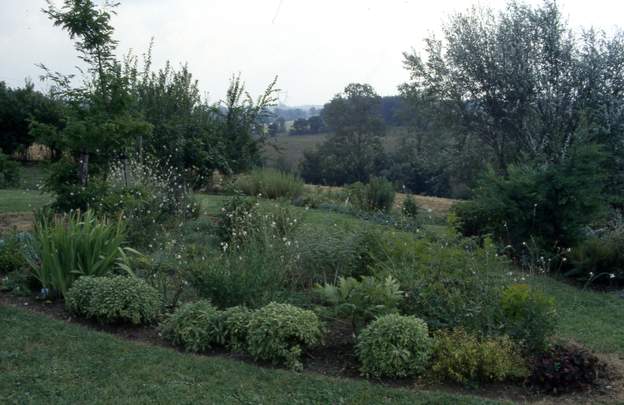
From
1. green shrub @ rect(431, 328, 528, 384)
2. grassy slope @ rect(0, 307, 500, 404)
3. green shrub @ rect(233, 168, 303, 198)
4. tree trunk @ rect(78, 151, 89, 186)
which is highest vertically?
tree trunk @ rect(78, 151, 89, 186)

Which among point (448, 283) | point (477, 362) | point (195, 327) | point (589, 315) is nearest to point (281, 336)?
point (195, 327)

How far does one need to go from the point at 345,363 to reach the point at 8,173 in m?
15.1

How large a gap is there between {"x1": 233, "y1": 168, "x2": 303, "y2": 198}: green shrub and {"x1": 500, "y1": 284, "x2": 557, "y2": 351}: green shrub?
401 inches

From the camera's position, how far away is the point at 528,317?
227 inches

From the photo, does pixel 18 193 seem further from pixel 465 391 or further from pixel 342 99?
pixel 342 99

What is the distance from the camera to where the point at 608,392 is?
5293mm

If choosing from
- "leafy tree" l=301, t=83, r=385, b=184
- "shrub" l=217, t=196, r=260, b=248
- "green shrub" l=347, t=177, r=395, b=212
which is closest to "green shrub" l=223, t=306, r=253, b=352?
"shrub" l=217, t=196, r=260, b=248

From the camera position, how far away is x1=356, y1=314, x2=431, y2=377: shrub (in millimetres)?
5348

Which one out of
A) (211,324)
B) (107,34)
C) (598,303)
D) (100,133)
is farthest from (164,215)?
(598,303)

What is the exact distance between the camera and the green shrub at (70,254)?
6.96 meters

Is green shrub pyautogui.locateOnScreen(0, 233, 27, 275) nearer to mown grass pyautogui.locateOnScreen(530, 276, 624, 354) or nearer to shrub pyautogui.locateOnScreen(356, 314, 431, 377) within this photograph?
shrub pyautogui.locateOnScreen(356, 314, 431, 377)

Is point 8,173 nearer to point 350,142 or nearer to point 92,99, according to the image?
point 92,99

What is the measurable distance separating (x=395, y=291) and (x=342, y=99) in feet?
115

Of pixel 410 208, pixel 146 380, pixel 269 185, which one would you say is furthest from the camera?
pixel 269 185
